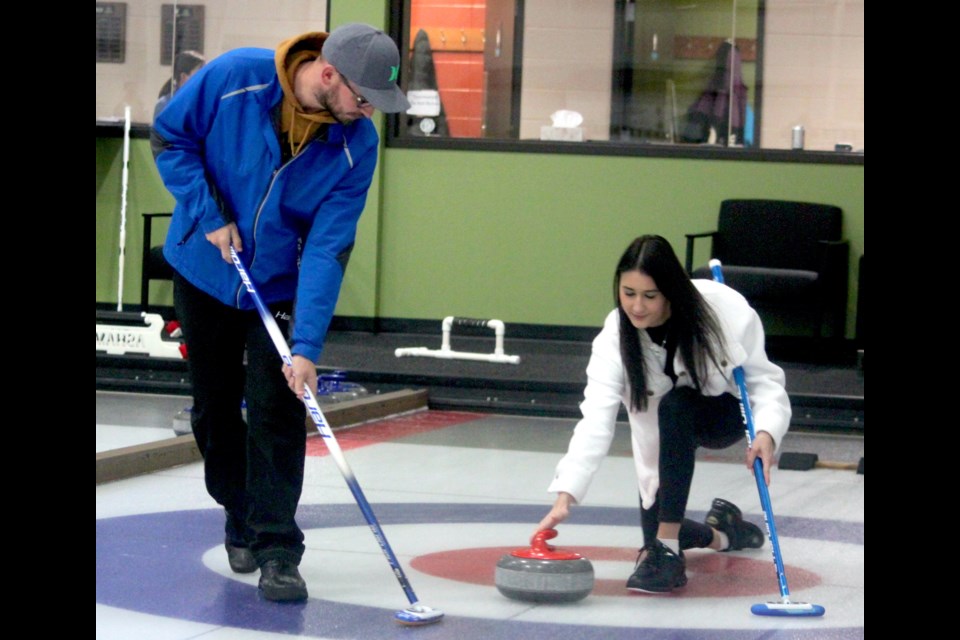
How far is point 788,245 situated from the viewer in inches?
299

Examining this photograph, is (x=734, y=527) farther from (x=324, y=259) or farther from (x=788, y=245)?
(x=788, y=245)

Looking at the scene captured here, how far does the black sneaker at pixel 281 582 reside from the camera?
3.11 metres

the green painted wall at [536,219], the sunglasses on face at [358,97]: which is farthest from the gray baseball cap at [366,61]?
the green painted wall at [536,219]

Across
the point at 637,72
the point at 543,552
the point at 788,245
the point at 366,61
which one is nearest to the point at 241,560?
the point at 543,552

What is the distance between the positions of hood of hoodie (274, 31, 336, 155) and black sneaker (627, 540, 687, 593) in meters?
1.21

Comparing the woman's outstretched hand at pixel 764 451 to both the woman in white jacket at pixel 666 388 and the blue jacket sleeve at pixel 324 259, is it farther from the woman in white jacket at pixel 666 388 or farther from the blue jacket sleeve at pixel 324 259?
the blue jacket sleeve at pixel 324 259

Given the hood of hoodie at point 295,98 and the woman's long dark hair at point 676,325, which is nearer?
the hood of hoodie at point 295,98

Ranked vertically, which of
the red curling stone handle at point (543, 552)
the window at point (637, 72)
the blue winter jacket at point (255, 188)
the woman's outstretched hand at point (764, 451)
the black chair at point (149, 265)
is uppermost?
the window at point (637, 72)

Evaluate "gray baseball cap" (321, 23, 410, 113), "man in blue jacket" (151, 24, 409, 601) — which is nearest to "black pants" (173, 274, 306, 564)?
"man in blue jacket" (151, 24, 409, 601)

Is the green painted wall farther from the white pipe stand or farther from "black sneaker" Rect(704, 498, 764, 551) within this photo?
"black sneaker" Rect(704, 498, 764, 551)

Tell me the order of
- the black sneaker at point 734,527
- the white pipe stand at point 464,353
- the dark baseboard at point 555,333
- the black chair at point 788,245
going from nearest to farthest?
the black sneaker at point 734,527
the white pipe stand at point 464,353
the black chair at point 788,245
the dark baseboard at point 555,333
